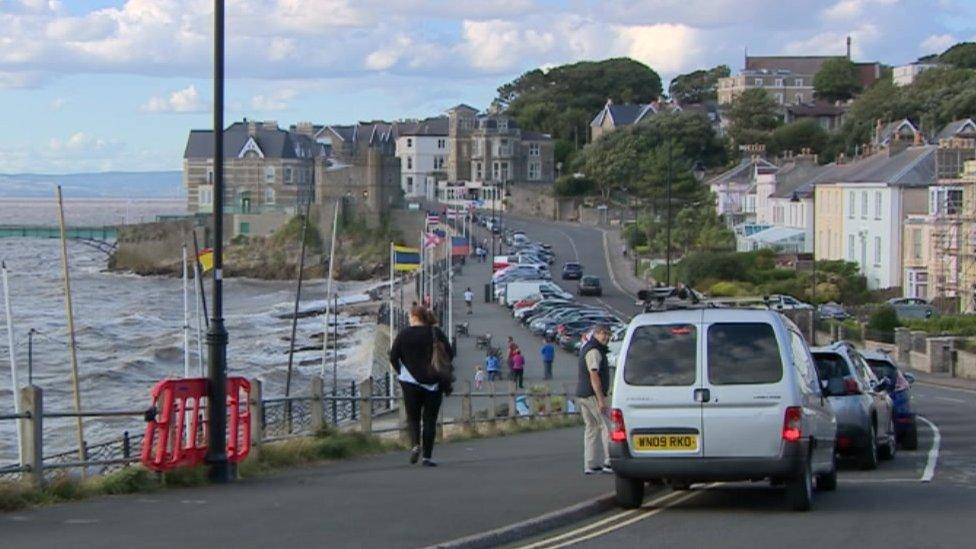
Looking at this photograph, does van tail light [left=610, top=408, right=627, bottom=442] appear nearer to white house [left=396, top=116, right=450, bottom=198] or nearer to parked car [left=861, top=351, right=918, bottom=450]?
parked car [left=861, top=351, right=918, bottom=450]

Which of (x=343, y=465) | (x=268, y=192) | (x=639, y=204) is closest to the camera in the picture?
(x=343, y=465)

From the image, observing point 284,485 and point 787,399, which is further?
point 284,485

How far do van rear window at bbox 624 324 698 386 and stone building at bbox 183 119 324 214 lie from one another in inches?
5628

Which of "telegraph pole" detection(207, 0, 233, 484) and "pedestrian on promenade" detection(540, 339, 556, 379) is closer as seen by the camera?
"telegraph pole" detection(207, 0, 233, 484)

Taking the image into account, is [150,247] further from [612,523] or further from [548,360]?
[612,523]

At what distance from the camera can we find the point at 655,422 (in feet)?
45.2

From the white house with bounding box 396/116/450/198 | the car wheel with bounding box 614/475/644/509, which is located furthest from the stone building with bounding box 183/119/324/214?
the car wheel with bounding box 614/475/644/509

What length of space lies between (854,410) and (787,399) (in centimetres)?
580

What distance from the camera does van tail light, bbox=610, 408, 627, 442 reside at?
1391cm

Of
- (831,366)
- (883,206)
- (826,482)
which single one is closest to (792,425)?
(826,482)

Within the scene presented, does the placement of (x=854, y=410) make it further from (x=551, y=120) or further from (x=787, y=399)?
(x=551, y=120)

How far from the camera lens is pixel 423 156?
7210 inches

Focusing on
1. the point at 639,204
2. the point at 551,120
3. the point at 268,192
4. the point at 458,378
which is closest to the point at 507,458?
the point at 458,378

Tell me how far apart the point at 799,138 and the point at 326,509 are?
450ft
